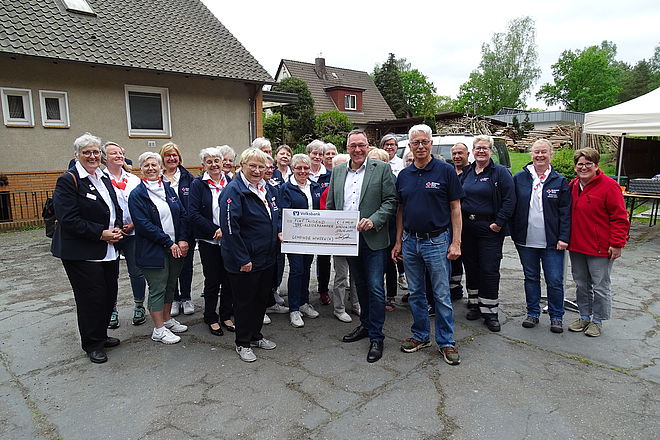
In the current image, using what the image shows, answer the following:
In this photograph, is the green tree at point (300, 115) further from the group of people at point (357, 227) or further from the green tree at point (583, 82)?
the green tree at point (583, 82)

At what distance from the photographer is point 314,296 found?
5.93m

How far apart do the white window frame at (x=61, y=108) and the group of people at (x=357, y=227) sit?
8.62 m

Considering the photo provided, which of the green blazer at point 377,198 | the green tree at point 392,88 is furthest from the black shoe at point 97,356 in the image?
the green tree at point 392,88

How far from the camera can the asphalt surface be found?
9.97 ft

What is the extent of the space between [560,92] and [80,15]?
6784 centimetres

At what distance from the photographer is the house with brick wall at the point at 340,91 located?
36.3 m

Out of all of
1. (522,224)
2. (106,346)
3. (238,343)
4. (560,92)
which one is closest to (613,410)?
(522,224)

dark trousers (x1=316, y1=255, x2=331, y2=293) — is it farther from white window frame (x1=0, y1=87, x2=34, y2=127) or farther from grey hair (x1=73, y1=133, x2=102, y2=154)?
white window frame (x1=0, y1=87, x2=34, y2=127)

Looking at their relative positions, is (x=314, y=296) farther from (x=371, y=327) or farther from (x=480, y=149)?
(x=480, y=149)

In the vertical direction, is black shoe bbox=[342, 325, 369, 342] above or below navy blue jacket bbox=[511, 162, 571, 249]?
below

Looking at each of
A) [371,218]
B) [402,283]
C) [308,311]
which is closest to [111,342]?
[308,311]

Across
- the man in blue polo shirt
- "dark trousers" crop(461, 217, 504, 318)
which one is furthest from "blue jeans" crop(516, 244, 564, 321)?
the man in blue polo shirt

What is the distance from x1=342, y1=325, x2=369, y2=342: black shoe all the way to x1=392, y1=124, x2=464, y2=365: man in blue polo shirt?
524 mm

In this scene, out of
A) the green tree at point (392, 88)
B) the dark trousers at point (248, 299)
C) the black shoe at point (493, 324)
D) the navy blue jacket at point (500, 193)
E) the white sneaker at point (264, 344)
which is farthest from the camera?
the green tree at point (392, 88)
